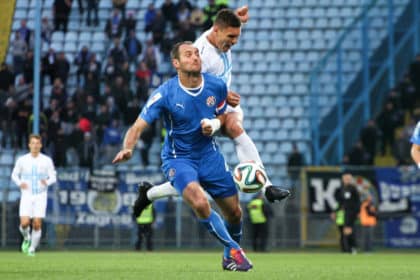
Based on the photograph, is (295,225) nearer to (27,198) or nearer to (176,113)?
(27,198)

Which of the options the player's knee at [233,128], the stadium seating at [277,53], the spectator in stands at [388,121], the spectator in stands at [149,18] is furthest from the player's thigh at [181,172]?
the spectator in stands at [149,18]

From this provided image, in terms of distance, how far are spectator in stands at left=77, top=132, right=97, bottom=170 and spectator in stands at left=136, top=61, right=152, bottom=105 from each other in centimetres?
203

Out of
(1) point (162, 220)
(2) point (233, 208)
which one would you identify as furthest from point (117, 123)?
(2) point (233, 208)

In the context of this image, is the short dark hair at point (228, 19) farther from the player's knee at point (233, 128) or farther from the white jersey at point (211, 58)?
the player's knee at point (233, 128)

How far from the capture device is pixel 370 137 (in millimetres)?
28656

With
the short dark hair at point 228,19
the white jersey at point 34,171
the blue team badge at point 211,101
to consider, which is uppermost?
the short dark hair at point 228,19

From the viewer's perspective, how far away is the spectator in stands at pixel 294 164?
93.7ft

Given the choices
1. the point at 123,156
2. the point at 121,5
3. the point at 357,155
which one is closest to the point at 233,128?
the point at 123,156

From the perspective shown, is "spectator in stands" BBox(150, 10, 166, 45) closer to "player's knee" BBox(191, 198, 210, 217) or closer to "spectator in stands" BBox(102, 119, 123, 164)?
"spectator in stands" BBox(102, 119, 123, 164)

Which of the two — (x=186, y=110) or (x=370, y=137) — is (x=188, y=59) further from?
(x=370, y=137)

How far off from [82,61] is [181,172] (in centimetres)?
2036

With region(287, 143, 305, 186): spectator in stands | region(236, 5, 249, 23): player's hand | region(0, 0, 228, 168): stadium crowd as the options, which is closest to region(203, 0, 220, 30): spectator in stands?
region(0, 0, 228, 168): stadium crowd

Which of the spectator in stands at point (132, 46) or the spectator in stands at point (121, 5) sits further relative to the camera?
the spectator in stands at point (121, 5)

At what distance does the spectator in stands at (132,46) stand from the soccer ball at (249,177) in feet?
66.8
